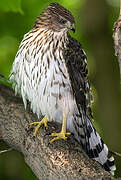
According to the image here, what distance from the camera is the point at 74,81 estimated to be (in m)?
5.41

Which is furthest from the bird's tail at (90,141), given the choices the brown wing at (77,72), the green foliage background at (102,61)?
the green foliage background at (102,61)

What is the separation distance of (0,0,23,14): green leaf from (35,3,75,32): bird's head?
1.00 ft

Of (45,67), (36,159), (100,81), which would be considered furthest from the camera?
(100,81)

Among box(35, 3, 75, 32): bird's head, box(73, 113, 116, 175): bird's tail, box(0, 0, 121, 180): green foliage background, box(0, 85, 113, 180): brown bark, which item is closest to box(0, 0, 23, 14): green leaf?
box(35, 3, 75, 32): bird's head

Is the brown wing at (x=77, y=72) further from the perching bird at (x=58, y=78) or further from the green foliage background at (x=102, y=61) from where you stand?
the green foliage background at (x=102, y=61)

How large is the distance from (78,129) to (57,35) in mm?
1203

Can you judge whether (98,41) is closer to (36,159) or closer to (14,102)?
(14,102)

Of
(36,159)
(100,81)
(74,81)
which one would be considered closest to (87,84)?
(74,81)

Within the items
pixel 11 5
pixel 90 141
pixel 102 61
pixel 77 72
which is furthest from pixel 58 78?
pixel 102 61

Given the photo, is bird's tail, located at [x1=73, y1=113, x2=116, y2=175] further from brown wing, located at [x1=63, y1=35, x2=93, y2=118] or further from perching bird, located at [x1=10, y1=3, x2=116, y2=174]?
brown wing, located at [x1=63, y1=35, x2=93, y2=118]

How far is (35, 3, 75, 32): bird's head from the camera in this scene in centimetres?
543

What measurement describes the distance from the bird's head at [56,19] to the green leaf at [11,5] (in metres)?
0.30

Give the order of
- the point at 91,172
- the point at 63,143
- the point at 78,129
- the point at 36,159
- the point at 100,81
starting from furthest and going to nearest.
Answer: the point at 100,81 < the point at 78,129 < the point at 63,143 < the point at 36,159 < the point at 91,172

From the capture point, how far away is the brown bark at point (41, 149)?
4207mm
